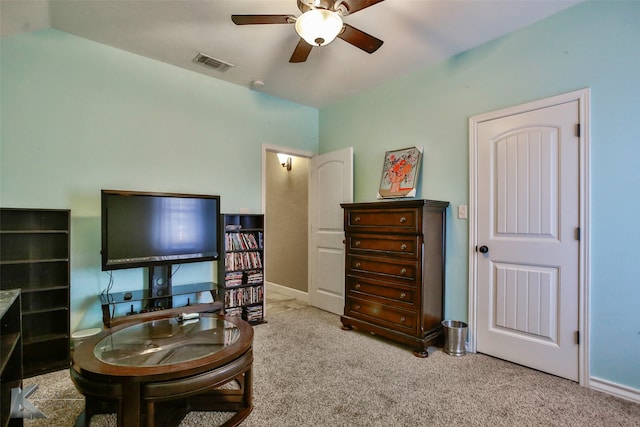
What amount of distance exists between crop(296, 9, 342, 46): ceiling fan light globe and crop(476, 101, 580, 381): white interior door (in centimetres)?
166

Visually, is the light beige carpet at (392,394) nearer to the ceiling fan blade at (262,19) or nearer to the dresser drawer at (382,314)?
the dresser drawer at (382,314)

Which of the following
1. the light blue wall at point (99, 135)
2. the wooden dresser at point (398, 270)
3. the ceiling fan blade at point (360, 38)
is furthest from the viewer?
the wooden dresser at point (398, 270)

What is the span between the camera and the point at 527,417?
5.98ft

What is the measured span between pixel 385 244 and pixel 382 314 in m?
0.67

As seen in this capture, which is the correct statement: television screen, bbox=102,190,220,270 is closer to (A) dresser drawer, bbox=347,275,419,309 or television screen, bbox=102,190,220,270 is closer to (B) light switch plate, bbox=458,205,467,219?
(A) dresser drawer, bbox=347,275,419,309

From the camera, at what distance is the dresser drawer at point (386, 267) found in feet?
8.98

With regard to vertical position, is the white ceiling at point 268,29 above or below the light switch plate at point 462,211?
above

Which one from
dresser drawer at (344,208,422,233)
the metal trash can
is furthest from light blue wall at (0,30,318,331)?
the metal trash can

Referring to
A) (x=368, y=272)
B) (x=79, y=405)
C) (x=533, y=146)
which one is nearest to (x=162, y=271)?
(x=79, y=405)

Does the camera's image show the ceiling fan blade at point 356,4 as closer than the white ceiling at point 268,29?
Yes

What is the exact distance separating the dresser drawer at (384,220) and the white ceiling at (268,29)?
1492 millimetres

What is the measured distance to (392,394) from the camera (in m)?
2.06

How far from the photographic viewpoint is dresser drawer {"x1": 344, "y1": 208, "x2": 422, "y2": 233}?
2.71 metres

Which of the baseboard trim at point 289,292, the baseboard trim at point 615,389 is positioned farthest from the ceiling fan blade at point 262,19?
the baseboard trim at point 289,292
